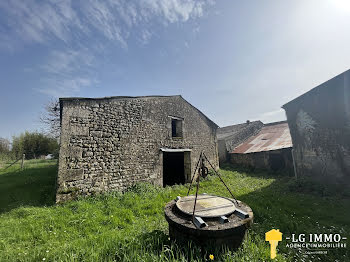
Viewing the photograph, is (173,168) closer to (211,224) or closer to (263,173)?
(263,173)

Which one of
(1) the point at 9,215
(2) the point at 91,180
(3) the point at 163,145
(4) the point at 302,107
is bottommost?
(1) the point at 9,215

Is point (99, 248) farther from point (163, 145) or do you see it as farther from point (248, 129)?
point (248, 129)

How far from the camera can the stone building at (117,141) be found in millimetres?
5492

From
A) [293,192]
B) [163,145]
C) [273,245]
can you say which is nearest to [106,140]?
[163,145]

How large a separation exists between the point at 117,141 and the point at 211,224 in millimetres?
5230

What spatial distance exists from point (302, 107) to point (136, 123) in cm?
922

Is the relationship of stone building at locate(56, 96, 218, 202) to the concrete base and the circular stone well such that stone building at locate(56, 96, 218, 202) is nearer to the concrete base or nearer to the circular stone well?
the circular stone well

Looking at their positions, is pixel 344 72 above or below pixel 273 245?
above

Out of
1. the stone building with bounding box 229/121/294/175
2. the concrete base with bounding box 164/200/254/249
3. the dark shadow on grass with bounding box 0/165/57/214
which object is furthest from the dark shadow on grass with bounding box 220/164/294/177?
the dark shadow on grass with bounding box 0/165/57/214

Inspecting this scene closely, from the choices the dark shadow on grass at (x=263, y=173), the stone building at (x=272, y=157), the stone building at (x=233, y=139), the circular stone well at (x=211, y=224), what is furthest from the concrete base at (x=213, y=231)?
the stone building at (x=233, y=139)

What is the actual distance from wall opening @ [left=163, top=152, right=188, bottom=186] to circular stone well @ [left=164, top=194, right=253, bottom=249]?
6.90 meters

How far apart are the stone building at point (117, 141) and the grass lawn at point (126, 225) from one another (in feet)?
2.42

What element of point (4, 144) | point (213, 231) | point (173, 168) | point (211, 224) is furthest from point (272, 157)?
point (4, 144)

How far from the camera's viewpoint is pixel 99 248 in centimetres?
278
